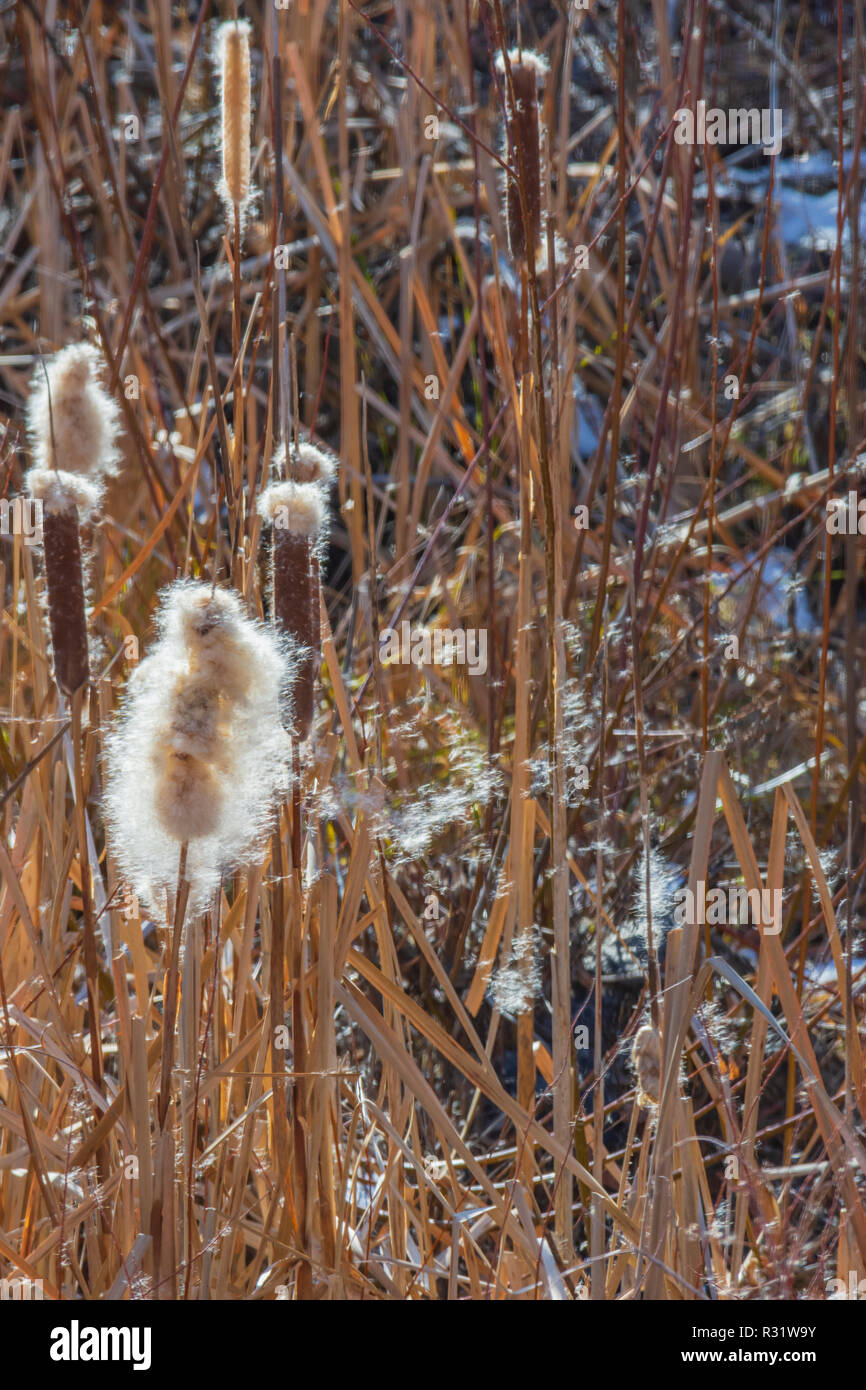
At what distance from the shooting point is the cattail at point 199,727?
0.57m

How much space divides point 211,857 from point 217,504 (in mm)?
274

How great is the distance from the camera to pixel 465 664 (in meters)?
1.61

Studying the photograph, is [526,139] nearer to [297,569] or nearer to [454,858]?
[297,569]

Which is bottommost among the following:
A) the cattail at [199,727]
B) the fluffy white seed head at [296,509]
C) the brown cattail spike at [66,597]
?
the cattail at [199,727]

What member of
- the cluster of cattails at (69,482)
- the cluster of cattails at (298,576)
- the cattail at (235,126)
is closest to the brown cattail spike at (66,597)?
the cluster of cattails at (69,482)

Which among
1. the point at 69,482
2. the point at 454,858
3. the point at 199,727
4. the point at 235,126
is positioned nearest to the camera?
the point at 199,727

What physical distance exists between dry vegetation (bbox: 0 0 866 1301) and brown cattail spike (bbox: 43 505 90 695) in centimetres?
A: 5

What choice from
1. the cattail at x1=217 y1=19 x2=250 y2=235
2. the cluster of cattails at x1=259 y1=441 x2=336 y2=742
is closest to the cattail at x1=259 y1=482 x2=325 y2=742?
the cluster of cattails at x1=259 y1=441 x2=336 y2=742

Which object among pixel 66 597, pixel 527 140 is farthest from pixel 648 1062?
pixel 527 140

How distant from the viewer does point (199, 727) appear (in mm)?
576

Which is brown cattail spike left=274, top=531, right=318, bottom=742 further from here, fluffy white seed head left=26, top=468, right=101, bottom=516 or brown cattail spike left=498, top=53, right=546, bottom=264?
brown cattail spike left=498, top=53, right=546, bottom=264

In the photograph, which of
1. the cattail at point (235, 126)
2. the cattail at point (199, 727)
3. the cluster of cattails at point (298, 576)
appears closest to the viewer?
the cattail at point (199, 727)

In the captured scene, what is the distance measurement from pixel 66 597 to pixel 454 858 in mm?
764

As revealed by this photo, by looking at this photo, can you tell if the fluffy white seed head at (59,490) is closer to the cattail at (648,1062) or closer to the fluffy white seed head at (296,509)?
the fluffy white seed head at (296,509)
